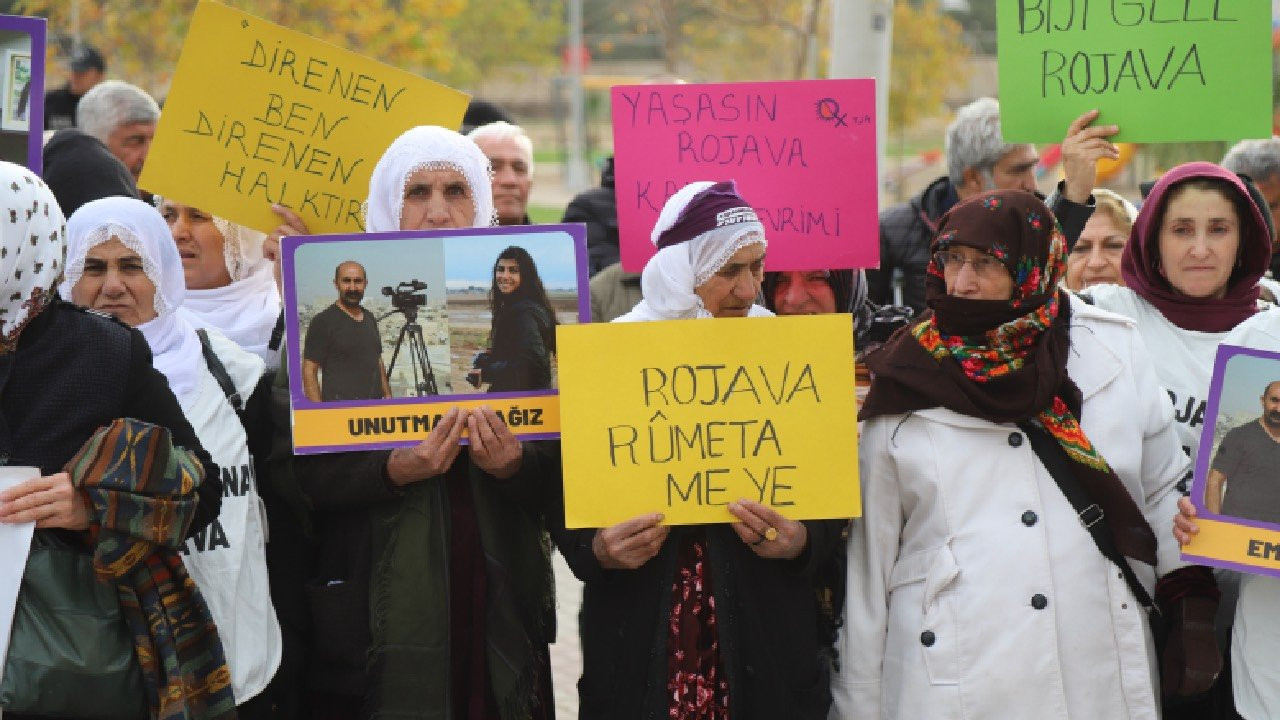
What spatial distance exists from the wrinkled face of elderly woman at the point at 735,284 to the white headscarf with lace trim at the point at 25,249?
1.45 metres

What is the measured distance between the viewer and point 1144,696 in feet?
11.9

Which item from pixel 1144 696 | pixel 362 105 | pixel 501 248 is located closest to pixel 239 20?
pixel 362 105

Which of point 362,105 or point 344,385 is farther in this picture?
point 362,105

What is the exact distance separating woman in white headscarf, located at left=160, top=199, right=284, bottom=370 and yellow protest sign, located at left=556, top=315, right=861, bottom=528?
1.50 meters

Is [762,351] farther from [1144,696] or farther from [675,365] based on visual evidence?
[1144,696]

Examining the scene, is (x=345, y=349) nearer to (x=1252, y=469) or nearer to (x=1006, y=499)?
(x=1006, y=499)

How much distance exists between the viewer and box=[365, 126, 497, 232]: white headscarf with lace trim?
4.02 metres

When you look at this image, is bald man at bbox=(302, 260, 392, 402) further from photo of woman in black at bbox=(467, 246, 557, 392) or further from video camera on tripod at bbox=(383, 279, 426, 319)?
photo of woman in black at bbox=(467, 246, 557, 392)

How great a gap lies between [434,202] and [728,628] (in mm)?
1320

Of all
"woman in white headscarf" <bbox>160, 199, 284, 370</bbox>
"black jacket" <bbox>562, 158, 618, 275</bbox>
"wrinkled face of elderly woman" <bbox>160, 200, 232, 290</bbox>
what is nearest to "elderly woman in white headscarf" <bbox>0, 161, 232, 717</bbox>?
"woman in white headscarf" <bbox>160, 199, 284, 370</bbox>

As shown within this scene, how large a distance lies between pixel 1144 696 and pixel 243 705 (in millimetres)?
2183

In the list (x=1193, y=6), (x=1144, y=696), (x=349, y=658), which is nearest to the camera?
(x=1144, y=696)

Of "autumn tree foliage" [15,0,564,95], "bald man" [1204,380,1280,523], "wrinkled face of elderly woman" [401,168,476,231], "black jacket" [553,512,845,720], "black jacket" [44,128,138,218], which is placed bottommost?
"black jacket" [553,512,845,720]

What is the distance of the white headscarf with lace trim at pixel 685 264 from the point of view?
12.1 ft
